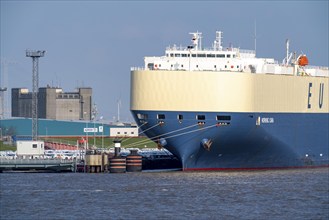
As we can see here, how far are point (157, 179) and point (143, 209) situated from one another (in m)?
18.4

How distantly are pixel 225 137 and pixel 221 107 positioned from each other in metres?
2.02

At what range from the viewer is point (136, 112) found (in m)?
87.2

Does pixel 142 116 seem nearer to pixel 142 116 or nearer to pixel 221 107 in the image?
pixel 142 116

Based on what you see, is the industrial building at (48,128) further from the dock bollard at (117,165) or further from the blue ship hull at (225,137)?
the dock bollard at (117,165)

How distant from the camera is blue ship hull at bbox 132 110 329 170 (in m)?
84.9

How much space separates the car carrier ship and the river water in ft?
7.94

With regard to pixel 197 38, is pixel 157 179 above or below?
below

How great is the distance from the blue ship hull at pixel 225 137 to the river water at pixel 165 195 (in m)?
2.02

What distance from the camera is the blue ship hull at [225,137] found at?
84.9 metres

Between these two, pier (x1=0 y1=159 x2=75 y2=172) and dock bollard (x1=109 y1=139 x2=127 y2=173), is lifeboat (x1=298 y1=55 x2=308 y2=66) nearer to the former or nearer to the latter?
dock bollard (x1=109 y1=139 x2=127 y2=173)

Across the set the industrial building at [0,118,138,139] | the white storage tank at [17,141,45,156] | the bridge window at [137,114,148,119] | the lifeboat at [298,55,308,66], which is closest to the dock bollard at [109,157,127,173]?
the bridge window at [137,114,148,119]

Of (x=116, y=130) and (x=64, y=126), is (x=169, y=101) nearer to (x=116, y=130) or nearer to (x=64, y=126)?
(x=116, y=130)

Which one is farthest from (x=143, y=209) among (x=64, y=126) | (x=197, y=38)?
(x=64, y=126)

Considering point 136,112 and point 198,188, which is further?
point 136,112
